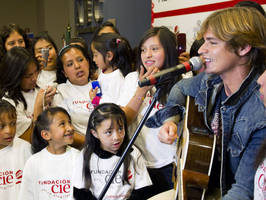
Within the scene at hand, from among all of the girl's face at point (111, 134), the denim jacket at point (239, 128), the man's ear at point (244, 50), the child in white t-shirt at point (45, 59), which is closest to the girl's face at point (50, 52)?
the child in white t-shirt at point (45, 59)

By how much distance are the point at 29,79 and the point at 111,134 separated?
2.88 ft

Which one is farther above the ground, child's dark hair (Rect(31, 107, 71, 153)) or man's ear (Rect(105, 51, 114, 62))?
man's ear (Rect(105, 51, 114, 62))

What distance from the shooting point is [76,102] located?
2369 mm

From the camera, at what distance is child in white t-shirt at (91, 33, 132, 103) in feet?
7.72

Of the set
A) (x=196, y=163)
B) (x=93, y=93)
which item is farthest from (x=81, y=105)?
(x=196, y=163)

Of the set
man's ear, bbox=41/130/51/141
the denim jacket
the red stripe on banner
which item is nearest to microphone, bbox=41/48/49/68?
man's ear, bbox=41/130/51/141

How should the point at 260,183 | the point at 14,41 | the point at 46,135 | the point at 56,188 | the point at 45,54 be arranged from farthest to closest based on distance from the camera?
1. the point at 14,41
2. the point at 45,54
3. the point at 46,135
4. the point at 56,188
5. the point at 260,183

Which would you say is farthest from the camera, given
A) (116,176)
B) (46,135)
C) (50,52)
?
(50,52)

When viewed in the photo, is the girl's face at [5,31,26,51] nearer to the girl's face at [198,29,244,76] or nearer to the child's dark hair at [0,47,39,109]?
the child's dark hair at [0,47,39,109]

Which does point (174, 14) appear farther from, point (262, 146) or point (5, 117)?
point (262, 146)

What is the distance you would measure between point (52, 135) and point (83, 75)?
22.3 inches

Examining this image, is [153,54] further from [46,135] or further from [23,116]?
[23,116]

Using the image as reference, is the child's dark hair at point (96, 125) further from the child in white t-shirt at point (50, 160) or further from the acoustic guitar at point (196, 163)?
the acoustic guitar at point (196, 163)

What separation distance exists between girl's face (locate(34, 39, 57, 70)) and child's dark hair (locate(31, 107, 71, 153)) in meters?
0.75
